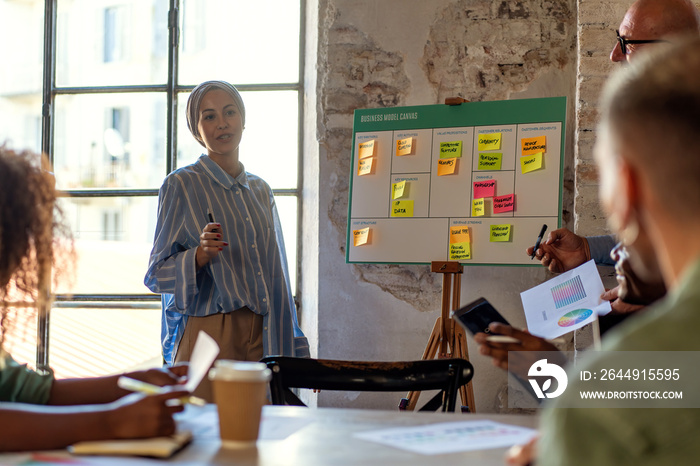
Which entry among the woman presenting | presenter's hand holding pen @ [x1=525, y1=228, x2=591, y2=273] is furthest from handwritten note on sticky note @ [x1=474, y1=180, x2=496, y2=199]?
the woman presenting

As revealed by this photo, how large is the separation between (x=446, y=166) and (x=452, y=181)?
0.24 feet

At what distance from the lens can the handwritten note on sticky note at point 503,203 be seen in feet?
9.86

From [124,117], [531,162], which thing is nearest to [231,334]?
[531,162]

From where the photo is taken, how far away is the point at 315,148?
372 cm

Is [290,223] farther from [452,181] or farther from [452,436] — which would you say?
[452,436]

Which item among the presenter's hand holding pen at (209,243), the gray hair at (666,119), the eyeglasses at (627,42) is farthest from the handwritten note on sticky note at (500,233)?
the gray hair at (666,119)

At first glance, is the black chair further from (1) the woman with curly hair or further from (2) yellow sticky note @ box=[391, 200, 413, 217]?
(2) yellow sticky note @ box=[391, 200, 413, 217]

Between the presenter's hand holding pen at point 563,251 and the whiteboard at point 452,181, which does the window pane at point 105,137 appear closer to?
the whiteboard at point 452,181

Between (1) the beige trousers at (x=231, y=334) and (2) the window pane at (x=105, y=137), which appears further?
(2) the window pane at (x=105, y=137)

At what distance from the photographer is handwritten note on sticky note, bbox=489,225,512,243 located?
2.99 meters

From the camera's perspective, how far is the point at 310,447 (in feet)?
3.77

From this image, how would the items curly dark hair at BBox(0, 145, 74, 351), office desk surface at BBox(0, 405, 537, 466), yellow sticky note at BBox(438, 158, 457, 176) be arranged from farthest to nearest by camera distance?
yellow sticky note at BBox(438, 158, 457, 176)
curly dark hair at BBox(0, 145, 74, 351)
office desk surface at BBox(0, 405, 537, 466)

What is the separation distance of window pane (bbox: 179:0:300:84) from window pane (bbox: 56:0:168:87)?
160mm

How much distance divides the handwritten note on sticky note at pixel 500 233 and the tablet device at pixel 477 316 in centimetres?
143
